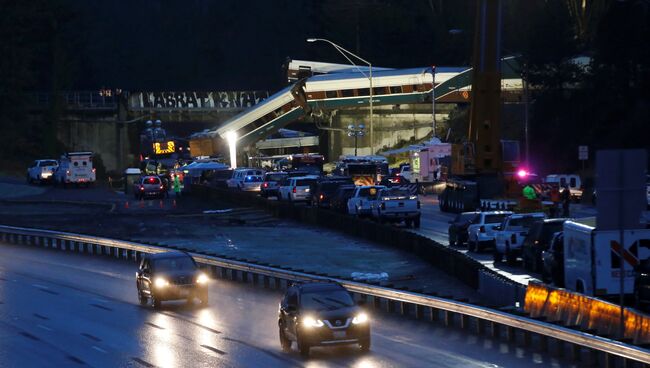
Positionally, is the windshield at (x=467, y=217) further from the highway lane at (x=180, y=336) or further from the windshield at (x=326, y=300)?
the windshield at (x=326, y=300)

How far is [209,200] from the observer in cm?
8331

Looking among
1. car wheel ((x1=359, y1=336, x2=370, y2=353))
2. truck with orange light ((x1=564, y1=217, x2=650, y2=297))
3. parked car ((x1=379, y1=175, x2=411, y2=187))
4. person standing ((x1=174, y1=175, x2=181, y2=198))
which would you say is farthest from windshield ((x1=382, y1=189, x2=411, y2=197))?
person standing ((x1=174, y1=175, x2=181, y2=198))

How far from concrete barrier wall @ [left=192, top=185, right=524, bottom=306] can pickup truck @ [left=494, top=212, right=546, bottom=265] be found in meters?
1.78

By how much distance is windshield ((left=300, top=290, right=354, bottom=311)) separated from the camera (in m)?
25.3

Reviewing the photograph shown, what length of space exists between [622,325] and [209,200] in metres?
62.4

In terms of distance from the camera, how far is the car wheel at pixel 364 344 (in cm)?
2569

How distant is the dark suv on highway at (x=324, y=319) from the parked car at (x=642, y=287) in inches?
228

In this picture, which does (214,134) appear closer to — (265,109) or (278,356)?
(265,109)

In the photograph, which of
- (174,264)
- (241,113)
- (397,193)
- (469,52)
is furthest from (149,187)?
(469,52)

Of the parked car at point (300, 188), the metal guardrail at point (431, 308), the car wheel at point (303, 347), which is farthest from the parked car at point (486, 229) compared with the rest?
the parked car at point (300, 188)

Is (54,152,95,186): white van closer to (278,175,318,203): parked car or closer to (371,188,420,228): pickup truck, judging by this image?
(278,175,318,203): parked car

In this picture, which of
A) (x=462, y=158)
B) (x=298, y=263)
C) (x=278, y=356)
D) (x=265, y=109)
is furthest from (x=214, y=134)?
(x=278, y=356)

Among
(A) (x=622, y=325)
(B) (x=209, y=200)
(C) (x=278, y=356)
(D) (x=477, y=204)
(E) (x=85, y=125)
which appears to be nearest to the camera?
(A) (x=622, y=325)

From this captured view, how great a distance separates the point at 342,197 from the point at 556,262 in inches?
1254
